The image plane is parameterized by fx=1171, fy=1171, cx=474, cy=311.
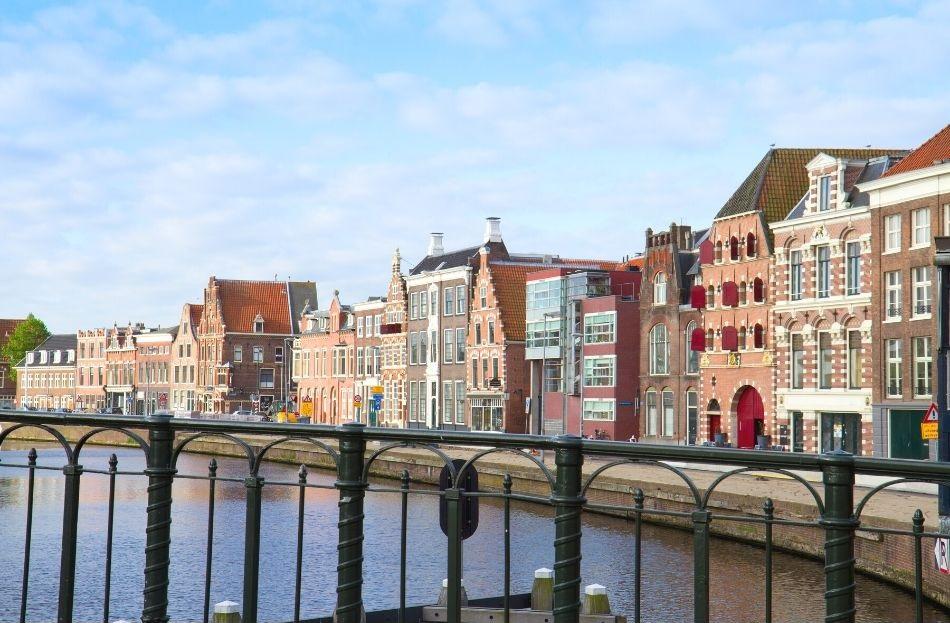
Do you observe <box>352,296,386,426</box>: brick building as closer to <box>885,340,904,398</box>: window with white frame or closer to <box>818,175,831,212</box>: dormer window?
<box>818,175,831,212</box>: dormer window

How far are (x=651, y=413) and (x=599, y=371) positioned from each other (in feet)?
11.6

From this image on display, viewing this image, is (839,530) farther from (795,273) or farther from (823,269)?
(795,273)

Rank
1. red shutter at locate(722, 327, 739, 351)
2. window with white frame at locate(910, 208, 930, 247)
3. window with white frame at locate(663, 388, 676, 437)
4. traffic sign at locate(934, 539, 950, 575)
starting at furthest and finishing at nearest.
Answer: window with white frame at locate(663, 388, 676, 437)
red shutter at locate(722, 327, 739, 351)
window with white frame at locate(910, 208, 930, 247)
traffic sign at locate(934, 539, 950, 575)

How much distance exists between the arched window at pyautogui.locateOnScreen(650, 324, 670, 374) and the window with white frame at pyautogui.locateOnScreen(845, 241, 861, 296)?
12190 millimetres

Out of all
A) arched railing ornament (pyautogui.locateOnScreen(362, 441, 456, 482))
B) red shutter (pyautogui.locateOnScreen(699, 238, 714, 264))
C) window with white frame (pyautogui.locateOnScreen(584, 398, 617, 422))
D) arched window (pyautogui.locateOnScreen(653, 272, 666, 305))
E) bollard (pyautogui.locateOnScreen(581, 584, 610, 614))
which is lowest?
bollard (pyautogui.locateOnScreen(581, 584, 610, 614))

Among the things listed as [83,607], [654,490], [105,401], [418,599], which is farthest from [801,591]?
[105,401]

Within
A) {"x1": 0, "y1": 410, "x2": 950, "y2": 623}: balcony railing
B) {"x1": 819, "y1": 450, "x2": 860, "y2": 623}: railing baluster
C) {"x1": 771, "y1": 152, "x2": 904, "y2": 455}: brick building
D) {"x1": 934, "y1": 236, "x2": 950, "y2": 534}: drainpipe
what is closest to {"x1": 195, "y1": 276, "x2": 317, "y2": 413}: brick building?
{"x1": 771, "y1": 152, "x2": 904, "y2": 455}: brick building

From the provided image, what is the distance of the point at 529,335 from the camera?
61.2m

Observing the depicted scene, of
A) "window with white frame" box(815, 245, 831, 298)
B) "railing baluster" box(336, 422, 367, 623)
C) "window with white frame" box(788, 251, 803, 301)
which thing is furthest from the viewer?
"window with white frame" box(788, 251, 803, 301)

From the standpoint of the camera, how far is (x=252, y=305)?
98562mm

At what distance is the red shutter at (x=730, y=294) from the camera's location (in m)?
47.9

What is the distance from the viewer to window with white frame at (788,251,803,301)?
4431 cm

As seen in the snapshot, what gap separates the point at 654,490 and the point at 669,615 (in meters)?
11.0

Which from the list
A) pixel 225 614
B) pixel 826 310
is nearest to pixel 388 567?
pixel 225 614
